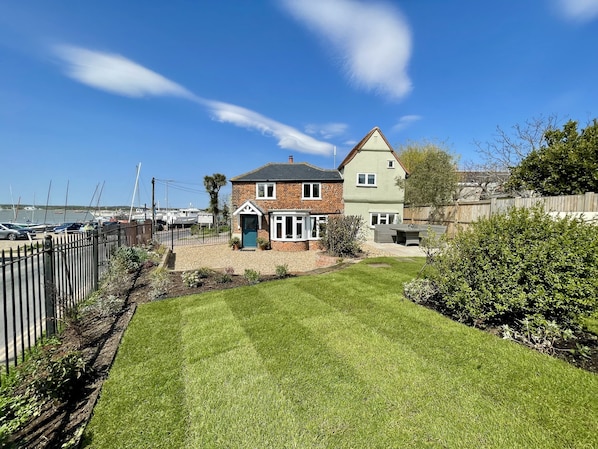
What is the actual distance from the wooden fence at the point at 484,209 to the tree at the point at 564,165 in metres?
2.38

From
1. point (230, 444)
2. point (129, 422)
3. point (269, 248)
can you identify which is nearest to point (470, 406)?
point (230, 444)

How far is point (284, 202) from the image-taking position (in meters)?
22.4

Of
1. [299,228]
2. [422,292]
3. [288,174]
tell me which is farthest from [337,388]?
[288,174]

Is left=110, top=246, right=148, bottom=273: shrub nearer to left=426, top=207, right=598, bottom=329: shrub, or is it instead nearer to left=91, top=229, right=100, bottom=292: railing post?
left=91, top=229, right=100, bottom=292: railing post

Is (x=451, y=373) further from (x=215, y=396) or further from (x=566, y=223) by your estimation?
(x=566, y=223)

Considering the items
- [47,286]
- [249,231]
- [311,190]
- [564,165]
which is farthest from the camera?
[311,190]

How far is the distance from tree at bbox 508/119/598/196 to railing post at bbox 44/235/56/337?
58.8ft

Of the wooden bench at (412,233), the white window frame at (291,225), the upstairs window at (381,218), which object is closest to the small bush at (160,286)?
the white window frame at (291,225)

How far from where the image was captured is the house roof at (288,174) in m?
22.5

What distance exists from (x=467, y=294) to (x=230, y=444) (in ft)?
15.1

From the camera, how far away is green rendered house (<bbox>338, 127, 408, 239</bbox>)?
2308 centimetres

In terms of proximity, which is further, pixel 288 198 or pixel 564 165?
pixel 288 198

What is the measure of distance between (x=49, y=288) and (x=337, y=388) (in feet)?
16.9

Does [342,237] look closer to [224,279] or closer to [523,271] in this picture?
[224,279]
